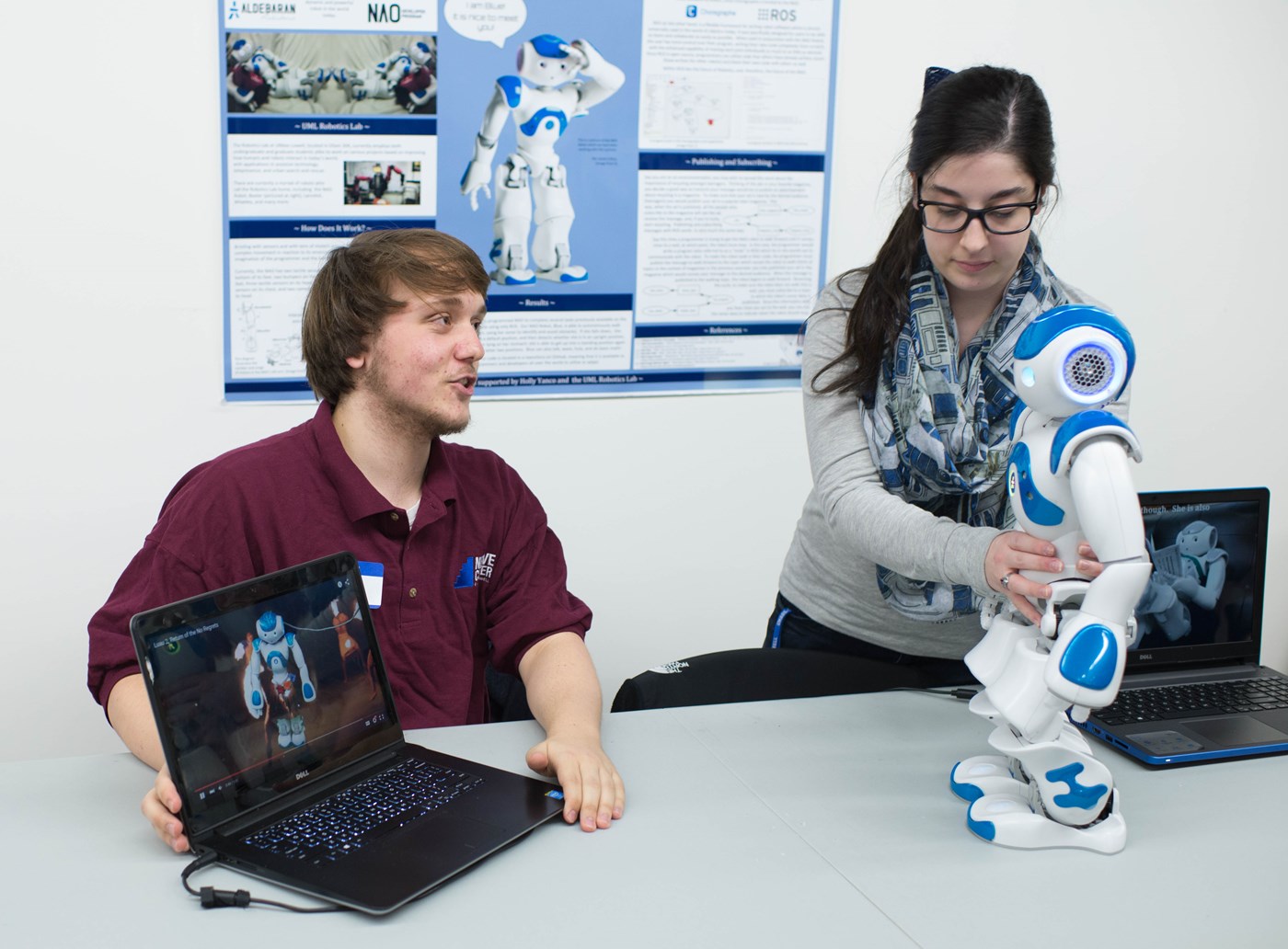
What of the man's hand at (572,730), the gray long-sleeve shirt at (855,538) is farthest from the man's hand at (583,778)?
the gray long-sleeve shirt at (855,538)

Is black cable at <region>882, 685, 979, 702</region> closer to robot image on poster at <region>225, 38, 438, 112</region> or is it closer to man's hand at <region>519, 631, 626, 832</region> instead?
man's hand at <region>519, 631, 626, 832</region>

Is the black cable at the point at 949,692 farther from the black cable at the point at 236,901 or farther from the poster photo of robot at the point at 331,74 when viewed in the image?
the poster photo of robot at the point at 331,74

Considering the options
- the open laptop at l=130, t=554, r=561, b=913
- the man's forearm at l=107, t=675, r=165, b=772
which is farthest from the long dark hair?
the man's forearm at l=107, t=675, r=165, b=772

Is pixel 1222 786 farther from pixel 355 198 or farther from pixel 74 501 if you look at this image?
pixel 74 501

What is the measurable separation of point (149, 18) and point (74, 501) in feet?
3.02

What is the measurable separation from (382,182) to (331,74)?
0.22 meters

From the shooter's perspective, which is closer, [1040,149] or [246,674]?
[246,674]

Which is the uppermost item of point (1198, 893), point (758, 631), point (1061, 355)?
point (1061, 355)

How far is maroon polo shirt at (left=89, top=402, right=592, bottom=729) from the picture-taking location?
1418 mm

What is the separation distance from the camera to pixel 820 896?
1.10 m

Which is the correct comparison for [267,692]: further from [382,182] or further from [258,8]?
[258,8]

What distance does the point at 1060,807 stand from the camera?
1.21 m

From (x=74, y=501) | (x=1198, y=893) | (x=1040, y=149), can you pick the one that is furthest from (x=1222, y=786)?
(x=74, y=501)

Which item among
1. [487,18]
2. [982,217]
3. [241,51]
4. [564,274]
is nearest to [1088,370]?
[982,217]
